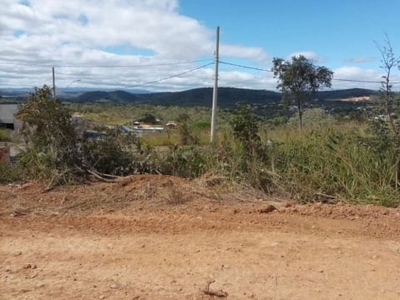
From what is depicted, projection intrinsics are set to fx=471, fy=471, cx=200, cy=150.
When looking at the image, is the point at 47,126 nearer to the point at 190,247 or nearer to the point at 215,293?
the point at 190,247

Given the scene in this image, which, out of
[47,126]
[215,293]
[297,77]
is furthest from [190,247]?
[297,77]

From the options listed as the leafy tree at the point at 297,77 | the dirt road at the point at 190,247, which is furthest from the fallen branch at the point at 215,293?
the leafy tree at the point at 297,77

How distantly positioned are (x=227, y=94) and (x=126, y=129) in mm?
22553

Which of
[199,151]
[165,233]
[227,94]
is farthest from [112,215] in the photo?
[227,94]

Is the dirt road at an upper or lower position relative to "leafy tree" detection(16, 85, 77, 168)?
lower

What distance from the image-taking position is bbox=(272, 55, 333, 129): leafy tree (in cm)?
2653

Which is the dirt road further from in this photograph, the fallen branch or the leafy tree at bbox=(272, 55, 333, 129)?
the leafy tree at bbox=(272, 55, 333, 129)

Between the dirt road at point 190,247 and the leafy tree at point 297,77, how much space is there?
20.9 metres

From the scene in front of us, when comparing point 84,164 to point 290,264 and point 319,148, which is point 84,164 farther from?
point 290,264

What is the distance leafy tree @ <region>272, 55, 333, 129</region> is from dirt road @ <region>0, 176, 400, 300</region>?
20.9 metres

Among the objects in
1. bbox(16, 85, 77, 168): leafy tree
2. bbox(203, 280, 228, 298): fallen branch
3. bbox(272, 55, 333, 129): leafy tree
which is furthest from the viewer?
bbox(272, 55, 333, 129): leafy tree

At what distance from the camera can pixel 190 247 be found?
441 cm

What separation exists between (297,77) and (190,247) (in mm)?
23497

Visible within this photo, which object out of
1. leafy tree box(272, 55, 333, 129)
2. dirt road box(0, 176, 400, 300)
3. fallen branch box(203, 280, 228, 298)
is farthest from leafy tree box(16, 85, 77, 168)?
leafy tree box(272, 55, 333, 129)
